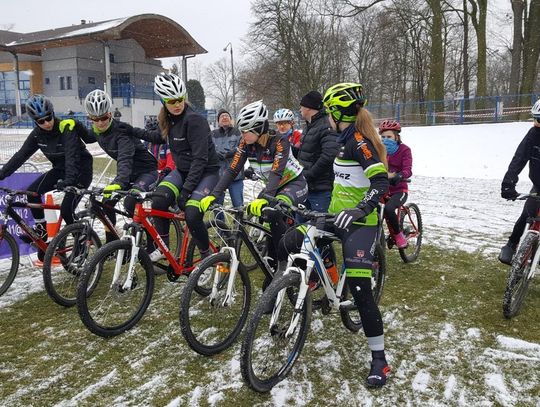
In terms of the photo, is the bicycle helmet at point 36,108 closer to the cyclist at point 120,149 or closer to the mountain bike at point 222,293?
the cyclist at point 120,149

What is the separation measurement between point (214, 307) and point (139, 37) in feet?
139

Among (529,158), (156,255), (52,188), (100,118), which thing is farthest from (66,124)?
(529,158)

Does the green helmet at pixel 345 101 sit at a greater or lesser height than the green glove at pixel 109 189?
greater

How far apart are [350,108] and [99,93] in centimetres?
300

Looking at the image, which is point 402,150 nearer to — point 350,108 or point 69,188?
point 350,108

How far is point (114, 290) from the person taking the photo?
13.8 feet

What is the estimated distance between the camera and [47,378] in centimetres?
356

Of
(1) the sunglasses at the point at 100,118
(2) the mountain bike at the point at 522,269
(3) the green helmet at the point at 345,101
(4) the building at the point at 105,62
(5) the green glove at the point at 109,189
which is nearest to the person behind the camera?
(3) the green helmet at the point at 345,101

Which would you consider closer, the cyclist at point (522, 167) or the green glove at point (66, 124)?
the cyclist at point (522, 167)

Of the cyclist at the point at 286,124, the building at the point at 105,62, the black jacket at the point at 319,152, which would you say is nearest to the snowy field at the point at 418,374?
the black jacket at the point at 319,152

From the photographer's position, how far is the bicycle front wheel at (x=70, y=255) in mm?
4875

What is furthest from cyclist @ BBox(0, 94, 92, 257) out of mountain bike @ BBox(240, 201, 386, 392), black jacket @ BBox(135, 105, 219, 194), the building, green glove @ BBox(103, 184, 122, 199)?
the building

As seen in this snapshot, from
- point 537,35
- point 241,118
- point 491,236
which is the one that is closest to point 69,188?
point 241,118

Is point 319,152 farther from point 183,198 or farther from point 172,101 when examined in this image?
point 172,101
